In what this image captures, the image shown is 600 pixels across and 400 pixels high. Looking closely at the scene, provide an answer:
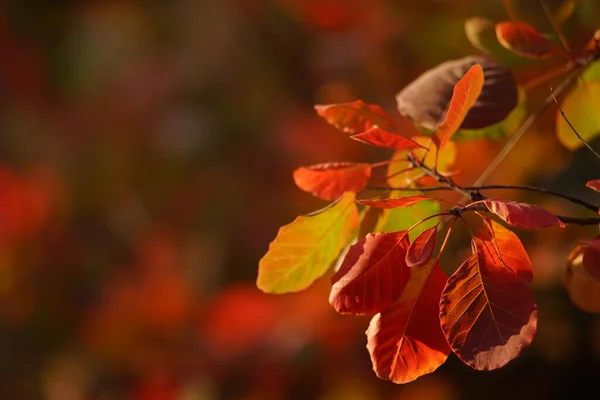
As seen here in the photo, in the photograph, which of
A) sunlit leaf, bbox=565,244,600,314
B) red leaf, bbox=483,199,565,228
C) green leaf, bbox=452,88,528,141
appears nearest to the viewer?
red leaf, bbox=483,199,565,228

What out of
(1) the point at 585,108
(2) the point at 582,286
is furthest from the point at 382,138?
(1) the point at 585,108

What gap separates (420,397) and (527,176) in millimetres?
910

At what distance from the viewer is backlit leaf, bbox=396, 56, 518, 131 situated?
57cm

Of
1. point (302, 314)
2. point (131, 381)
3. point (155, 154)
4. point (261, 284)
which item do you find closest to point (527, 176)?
point (261, 284)

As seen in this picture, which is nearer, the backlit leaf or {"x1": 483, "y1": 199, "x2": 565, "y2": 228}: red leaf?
{"x1": 483, "y1": 199, "x2": 565, "y2": 228}: red leaf

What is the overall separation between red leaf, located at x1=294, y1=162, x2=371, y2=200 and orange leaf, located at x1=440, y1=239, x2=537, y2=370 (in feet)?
0.44

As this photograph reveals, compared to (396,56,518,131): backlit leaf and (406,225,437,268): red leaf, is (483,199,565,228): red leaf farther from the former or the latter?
(396,56,518,131): backlit leaf

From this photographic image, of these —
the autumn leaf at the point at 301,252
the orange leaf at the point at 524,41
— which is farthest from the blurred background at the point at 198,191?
the autumn leaf at the point at 301,252

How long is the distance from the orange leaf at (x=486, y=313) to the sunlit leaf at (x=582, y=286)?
0.37ft

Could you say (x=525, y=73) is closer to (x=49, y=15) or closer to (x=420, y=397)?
(x=420, y=397)

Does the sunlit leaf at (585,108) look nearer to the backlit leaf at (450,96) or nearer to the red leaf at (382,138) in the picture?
the backlit leaf at (450,96)

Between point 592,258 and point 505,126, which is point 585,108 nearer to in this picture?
point 505,126

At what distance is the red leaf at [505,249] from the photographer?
44 centimetres

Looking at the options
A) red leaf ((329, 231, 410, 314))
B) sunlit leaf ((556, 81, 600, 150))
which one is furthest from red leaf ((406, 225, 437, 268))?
sunlit leaf ((556, 81, 600, 150))
